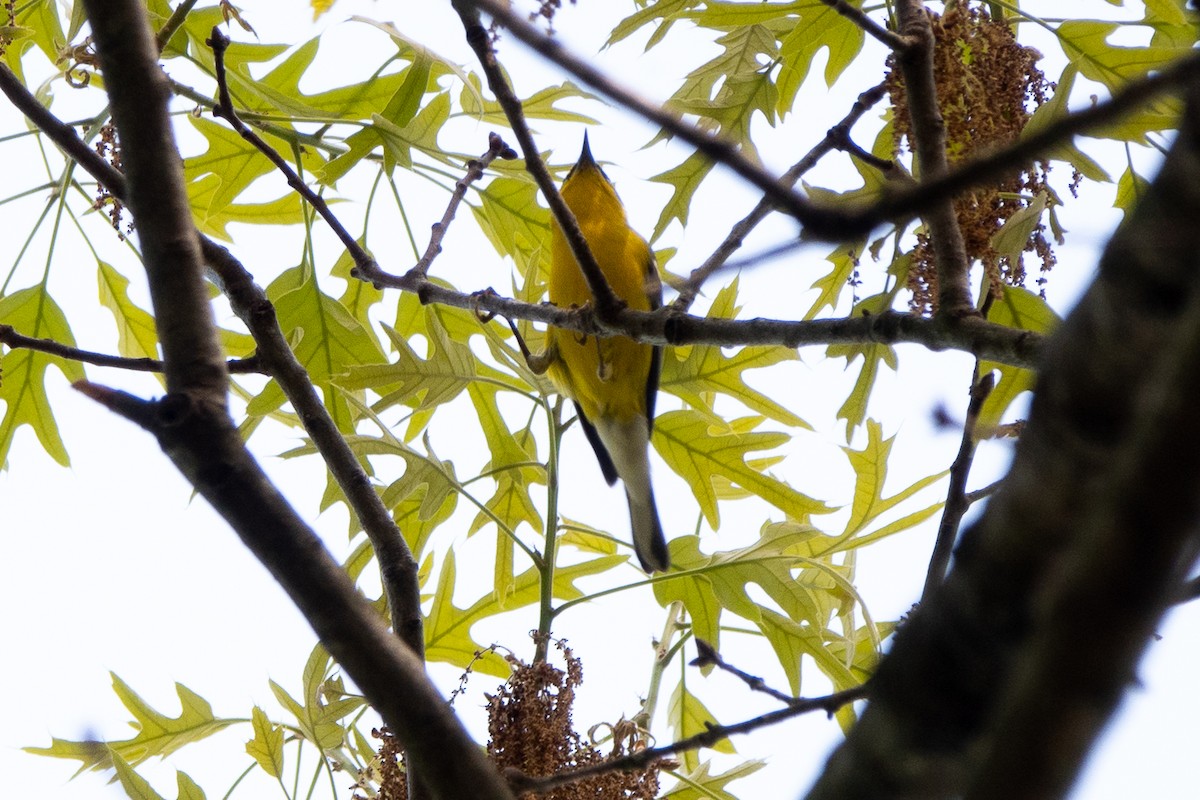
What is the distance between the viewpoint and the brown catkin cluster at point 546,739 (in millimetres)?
1853

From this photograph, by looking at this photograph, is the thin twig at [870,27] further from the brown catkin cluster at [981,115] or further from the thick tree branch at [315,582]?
the thick tree branch at [315,582]

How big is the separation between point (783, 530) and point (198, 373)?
5.02ft

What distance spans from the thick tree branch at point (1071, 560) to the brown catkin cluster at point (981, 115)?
1.28 meters

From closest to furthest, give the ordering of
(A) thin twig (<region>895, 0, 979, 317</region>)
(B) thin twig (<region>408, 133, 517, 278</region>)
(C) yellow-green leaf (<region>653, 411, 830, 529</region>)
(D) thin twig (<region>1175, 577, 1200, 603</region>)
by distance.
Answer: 1. (D) thin twig (<region>1175, 577, 1200, 603</region>)
2. (A) thin twig (<region>895, 0, 979, 317</region>)
3. (B) thin twig (<region>408, 133, 517, 278</region>)
4. (C) yellow-green leaf (<region>653, 411, 830, 529</region>)

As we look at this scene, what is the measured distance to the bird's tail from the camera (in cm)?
284

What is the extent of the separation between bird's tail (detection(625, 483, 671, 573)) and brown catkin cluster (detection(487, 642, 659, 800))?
824 mm

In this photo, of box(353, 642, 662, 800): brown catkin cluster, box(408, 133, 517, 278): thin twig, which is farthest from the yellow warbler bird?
box(353, 642, 662, 800): brown catkin cluster

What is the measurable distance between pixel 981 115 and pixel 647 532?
6.15ft

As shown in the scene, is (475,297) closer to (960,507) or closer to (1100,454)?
(960,507)

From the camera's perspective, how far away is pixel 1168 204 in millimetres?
537

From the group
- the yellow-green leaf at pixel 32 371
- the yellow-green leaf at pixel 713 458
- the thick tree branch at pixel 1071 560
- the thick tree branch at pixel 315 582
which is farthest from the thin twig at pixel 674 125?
the yellow-green leaf at pixel 32 371

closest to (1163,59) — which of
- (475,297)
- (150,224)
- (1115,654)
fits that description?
(475,297)

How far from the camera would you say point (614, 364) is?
385 cm

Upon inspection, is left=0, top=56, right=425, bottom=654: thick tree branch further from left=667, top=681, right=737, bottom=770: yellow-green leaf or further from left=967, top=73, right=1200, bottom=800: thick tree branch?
left=967, top=73, right=1200, bottom=800: thick tree branch
